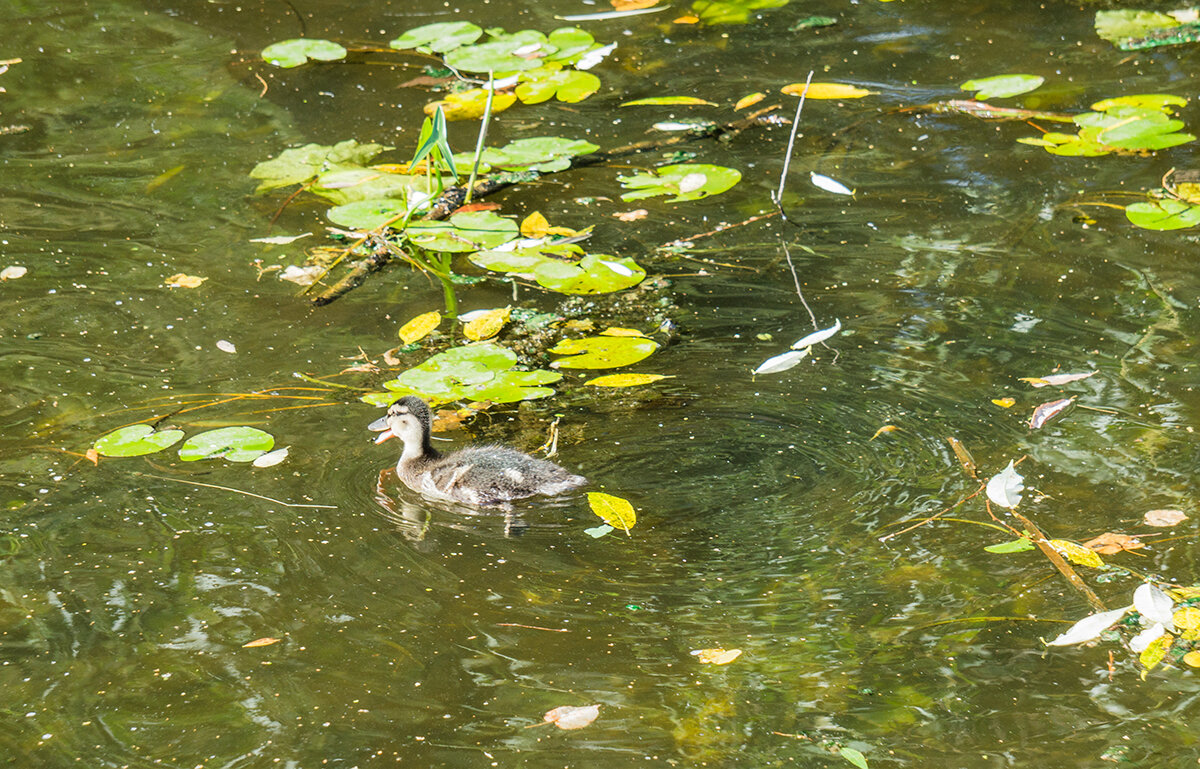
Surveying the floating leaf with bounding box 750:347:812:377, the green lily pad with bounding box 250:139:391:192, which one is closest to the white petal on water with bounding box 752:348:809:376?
the floating leaf with bounding box 750:347:812:377

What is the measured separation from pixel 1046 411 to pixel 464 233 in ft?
7.55

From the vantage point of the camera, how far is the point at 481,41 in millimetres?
6434

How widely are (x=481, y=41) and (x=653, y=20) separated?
3.45 ft

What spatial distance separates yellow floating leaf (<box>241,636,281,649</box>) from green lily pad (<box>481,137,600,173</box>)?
2717 millimetres

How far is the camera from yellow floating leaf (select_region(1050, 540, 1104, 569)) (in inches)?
120

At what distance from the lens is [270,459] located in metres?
3.54

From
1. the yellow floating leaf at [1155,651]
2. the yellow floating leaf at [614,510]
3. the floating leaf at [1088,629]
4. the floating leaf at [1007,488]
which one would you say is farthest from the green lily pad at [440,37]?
the yellow floating leaf at [1155,651]

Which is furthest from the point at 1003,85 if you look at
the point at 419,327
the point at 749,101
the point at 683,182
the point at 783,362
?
the point at 419,327

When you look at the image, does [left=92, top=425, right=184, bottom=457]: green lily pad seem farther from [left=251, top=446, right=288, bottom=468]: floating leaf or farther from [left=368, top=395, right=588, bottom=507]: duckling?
[left=368, top=395, right=588, bottom=507]: duckling

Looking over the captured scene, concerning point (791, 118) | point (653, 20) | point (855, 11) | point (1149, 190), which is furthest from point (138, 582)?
point (855, 11)

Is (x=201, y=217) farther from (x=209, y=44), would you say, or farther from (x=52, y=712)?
(x=52, y=712)

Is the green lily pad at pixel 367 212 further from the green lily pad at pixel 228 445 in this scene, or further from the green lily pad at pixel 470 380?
the green lily pad at pixel 228 445

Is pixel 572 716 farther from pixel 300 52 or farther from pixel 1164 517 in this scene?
pixel 300 52

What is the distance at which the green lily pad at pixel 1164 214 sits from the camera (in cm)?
464
